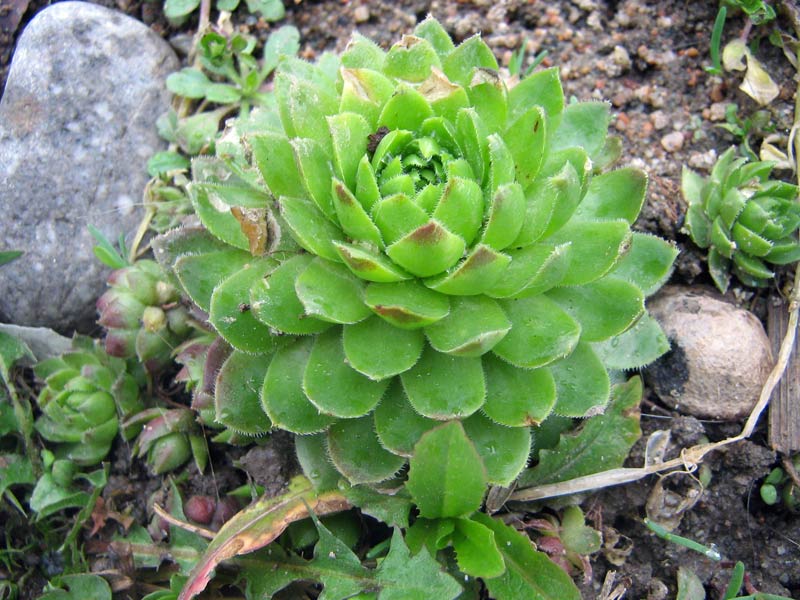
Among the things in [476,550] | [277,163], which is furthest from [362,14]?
[476,550]

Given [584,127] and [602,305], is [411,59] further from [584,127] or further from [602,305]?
[602,305]

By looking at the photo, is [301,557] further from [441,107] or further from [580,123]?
[580,123]

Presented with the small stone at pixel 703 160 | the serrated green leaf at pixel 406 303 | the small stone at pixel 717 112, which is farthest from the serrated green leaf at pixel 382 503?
the small stone at pixel 717 112

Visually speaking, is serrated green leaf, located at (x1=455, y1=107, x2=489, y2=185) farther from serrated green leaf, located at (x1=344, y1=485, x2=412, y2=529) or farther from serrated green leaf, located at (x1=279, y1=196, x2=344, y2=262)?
serrated green leaf, located at (x1=344, y1=485, x2=412, y2=529)

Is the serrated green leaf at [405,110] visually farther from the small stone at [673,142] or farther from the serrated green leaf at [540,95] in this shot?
the small stone at [673,142]

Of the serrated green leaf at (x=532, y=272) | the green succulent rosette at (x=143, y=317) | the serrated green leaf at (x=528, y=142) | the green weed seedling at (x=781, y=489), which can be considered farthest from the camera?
the green succulent rosette at (x=143, y=317)

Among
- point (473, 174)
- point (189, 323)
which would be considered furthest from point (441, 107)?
point (189, 323)
